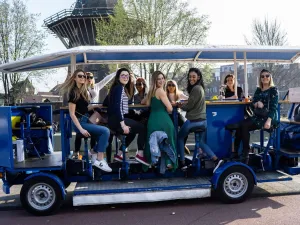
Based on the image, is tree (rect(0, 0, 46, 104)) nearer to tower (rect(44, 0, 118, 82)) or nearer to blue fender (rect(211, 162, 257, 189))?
tower (rect(44, 0, 118, 82))

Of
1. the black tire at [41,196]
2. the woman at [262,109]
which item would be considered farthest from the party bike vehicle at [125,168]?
the woman at [262,109]

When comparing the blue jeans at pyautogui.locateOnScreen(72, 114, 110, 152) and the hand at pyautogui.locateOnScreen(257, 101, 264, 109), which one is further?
the hand at pyautogui.locateOnScreen(257, 101, 264, 109)

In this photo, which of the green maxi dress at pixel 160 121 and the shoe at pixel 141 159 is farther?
the shoe at pixel 141 159

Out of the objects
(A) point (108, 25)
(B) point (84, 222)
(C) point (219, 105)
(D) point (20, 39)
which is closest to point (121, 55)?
(C) point (219, 105)

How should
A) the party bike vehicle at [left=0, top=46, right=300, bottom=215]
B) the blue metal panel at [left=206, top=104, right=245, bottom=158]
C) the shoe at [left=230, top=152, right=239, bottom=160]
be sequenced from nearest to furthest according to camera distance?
the party bike vehicle at [left=0, top=46, right=300, bottom=215] < the blue metal panel at [left=206, top=104, right=245, bottom=158] < the shoe at [left=230, top=152, right=239, bottom=160]

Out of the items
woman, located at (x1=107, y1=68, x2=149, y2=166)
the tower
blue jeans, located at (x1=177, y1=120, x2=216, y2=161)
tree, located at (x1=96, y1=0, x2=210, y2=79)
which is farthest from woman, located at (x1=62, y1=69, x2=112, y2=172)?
the tower

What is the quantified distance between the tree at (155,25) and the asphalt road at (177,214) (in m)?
17.9

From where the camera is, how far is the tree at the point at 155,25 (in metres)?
23.7

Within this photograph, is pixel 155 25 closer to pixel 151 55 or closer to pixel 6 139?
pixel 151 55

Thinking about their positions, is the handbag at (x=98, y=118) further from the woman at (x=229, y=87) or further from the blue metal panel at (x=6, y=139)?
the woman at (x=229, y=87)

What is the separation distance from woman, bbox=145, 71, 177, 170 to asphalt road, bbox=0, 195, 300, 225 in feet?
2.80

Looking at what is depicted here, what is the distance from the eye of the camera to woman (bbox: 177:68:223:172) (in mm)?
6145

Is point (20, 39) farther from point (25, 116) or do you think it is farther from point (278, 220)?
point (278, 220)

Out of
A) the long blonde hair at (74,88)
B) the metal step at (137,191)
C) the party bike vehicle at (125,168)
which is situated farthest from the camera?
the long blonde hair at (74,88)
